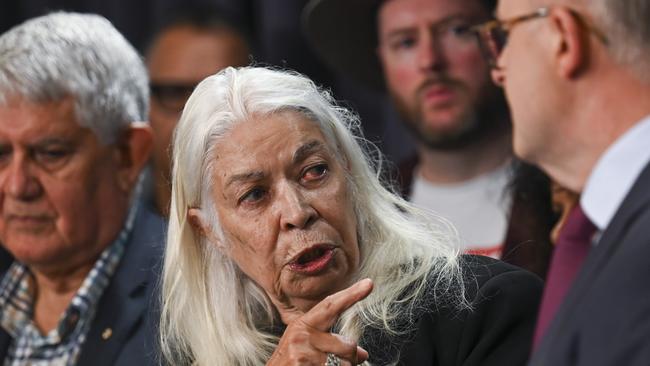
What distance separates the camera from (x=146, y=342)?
3.06 metres

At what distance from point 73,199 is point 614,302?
1920mm

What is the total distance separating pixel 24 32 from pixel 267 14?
4.80 feet

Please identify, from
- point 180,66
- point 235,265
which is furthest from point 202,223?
point 180,66

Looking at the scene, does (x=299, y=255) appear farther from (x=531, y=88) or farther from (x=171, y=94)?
(x=171, y=94)

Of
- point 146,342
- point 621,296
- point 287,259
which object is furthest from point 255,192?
point 621,296

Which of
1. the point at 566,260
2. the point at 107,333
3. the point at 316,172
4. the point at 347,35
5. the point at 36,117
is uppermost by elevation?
the point at 566,260

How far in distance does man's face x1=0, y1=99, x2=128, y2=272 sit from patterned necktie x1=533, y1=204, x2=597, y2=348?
5.50 feet

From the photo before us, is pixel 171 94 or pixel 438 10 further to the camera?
pixel 171 94

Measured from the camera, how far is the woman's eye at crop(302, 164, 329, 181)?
259 centimetres

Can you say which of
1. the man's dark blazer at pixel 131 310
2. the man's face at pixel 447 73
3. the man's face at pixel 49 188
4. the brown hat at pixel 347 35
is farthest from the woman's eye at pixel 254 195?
the brown hat at pixel 347 35

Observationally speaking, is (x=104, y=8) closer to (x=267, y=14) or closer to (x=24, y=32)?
(x=267, y=14)

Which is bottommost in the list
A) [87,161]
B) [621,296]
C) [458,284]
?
[87,161]

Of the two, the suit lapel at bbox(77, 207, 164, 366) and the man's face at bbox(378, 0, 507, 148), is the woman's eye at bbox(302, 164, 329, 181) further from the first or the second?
the man's face at bbox(378, 0, 507, 148)

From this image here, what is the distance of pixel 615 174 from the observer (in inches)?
66.5
